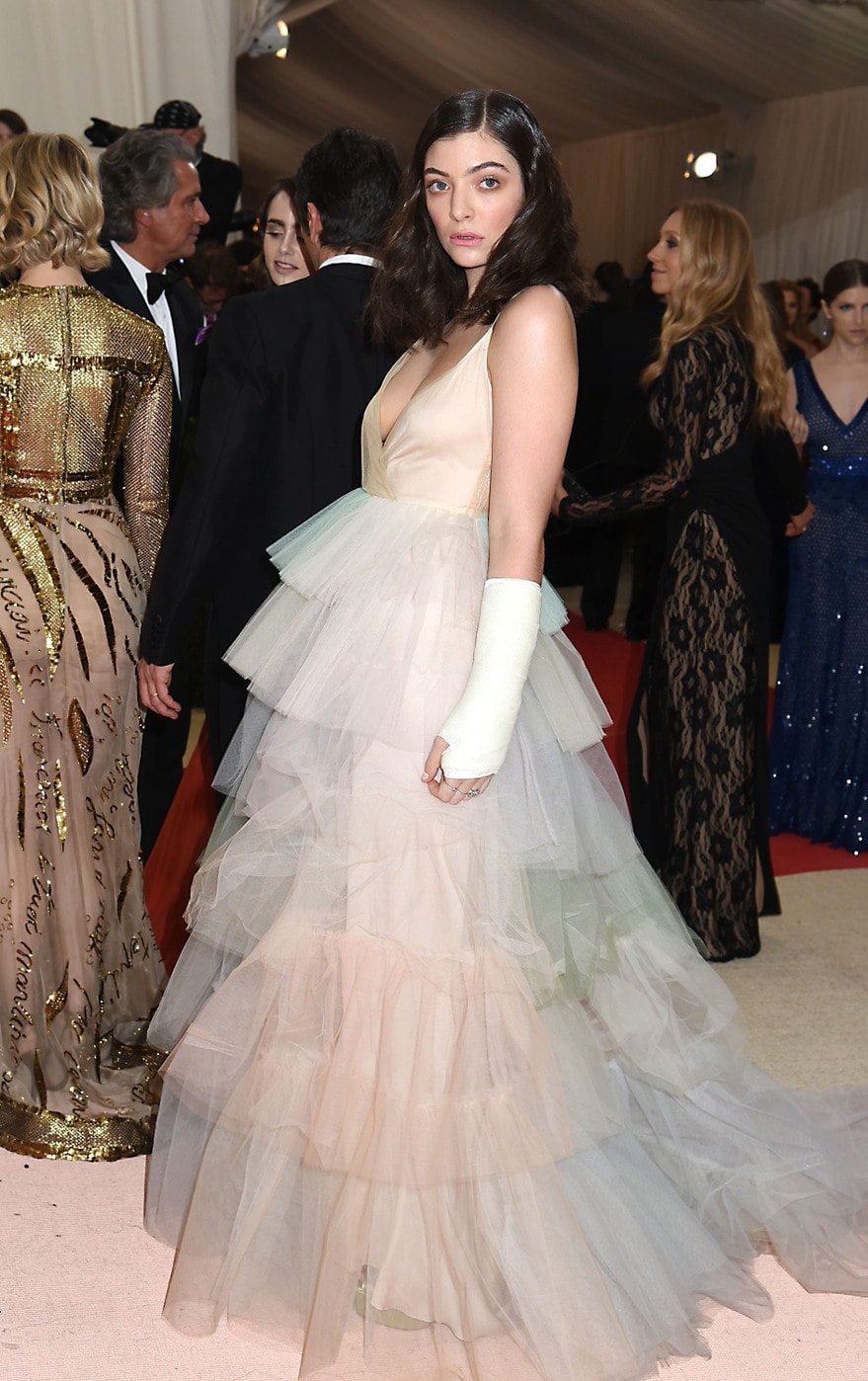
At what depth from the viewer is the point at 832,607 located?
15.3 ft

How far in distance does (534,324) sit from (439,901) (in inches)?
31.1

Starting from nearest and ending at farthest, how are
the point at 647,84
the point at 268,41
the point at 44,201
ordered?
the point at 44,201, the point at 268,41, the point at 647,84

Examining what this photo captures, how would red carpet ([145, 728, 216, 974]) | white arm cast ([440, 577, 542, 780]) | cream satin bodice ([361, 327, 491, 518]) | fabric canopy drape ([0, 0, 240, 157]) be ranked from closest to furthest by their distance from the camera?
white arm cast ([440, 577, 542, 780]), cream satin bodice ([361, 327, 491, 518]), red carpet ([145, 728, 216, 974]), fabric canopy drape ([0, 0, 240, 157])

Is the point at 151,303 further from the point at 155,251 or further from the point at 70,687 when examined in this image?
the point at 70,687

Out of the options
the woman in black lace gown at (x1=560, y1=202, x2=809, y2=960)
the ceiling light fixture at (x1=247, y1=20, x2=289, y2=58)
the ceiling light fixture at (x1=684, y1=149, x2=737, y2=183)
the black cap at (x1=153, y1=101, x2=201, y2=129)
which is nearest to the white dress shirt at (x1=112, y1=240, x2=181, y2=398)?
the woman in black lace gown at (x1=560, y1=202, x2=809, y2=960)

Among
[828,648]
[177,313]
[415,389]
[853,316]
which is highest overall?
[853,316]

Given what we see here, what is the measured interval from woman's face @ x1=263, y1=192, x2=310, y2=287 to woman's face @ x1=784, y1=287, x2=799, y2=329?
5.08m

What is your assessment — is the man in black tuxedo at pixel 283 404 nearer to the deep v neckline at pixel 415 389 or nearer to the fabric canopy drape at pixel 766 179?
the deep v neckline at pixel 415 389

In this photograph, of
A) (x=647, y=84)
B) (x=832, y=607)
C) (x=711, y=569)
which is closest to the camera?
(x=711, y=569)

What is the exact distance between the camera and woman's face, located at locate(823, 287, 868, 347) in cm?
451

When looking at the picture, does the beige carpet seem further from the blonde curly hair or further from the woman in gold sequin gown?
the blonde curly hair

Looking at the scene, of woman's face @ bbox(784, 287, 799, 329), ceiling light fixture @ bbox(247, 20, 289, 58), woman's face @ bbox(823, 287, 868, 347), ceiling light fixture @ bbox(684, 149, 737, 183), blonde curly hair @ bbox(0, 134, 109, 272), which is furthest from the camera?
ceiling light fixture @ bbox(684, 149, 737, 183)

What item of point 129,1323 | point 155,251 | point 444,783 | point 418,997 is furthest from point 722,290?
point 129,1323

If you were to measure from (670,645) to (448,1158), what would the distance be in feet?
6.56
